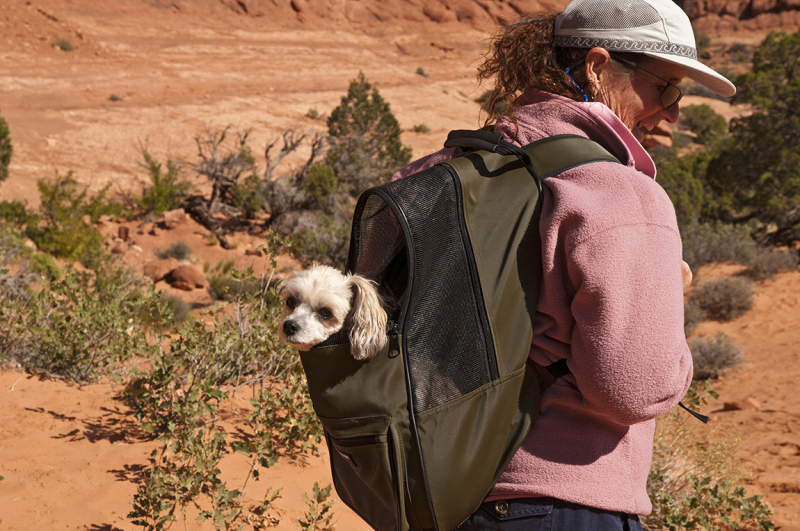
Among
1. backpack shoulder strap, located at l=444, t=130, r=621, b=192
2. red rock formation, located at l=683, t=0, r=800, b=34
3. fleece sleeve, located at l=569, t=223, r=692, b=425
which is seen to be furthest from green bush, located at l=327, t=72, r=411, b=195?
red rock formation, located at l=683, t=0, r=800, b=34

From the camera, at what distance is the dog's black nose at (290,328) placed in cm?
139

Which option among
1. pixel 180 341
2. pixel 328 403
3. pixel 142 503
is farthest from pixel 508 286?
pixel 180 341

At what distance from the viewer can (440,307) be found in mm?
1175

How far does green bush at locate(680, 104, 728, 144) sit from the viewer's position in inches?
952

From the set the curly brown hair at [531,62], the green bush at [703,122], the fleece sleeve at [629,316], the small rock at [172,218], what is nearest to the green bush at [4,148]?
the small rock at [172,218]

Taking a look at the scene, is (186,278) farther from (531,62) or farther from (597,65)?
(597,65)

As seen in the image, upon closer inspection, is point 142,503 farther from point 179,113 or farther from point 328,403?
point 179,113

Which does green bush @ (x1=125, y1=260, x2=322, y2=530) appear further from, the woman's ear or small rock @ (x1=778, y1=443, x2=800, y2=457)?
small rock @ (x1=778, y1=443, x2=800, y2=457)

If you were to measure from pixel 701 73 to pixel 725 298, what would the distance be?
885 cm

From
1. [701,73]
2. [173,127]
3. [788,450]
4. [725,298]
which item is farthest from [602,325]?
[173,127]

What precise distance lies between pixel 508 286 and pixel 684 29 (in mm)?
717

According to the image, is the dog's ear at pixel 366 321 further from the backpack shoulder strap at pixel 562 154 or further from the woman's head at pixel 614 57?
the woman's head at pixel 614 57

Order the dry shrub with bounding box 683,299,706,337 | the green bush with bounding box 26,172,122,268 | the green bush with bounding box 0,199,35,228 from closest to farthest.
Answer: the dry shrub with bounding box 683,299,706,337
the green bush with bounding box 26,172,122,268
the green bush with bounding box 0,199,35,228

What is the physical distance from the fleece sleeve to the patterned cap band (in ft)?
1.43
